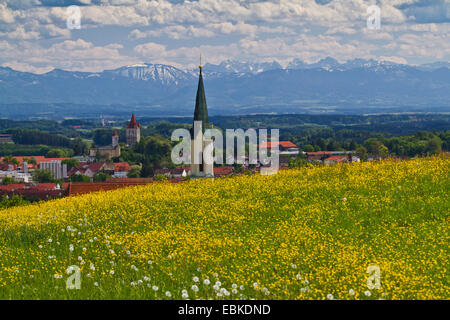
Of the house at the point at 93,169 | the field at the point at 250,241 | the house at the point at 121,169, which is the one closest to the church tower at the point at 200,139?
the field at the point at 250,241

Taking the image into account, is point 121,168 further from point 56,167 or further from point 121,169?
point 56,167

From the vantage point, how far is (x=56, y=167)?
16500cm

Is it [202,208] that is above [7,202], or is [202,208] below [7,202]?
above

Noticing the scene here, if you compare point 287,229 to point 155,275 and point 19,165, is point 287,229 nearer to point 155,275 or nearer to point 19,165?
point 155,275

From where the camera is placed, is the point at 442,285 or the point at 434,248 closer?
the point at 442,285

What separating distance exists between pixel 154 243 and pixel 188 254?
3.50 feet

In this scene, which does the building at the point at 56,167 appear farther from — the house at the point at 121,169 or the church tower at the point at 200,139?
the church tower at the point at 200,139

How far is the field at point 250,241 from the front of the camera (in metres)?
8.69

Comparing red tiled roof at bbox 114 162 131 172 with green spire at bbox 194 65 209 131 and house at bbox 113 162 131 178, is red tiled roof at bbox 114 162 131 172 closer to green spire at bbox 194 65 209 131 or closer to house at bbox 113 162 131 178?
house at bbox 113 162 131 178

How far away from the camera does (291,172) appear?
62.1 ft

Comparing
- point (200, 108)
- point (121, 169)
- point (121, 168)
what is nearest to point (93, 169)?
point (121, 168)

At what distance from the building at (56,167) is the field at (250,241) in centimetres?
14403

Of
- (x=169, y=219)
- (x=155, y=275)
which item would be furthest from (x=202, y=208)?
(x=155, y=275)
